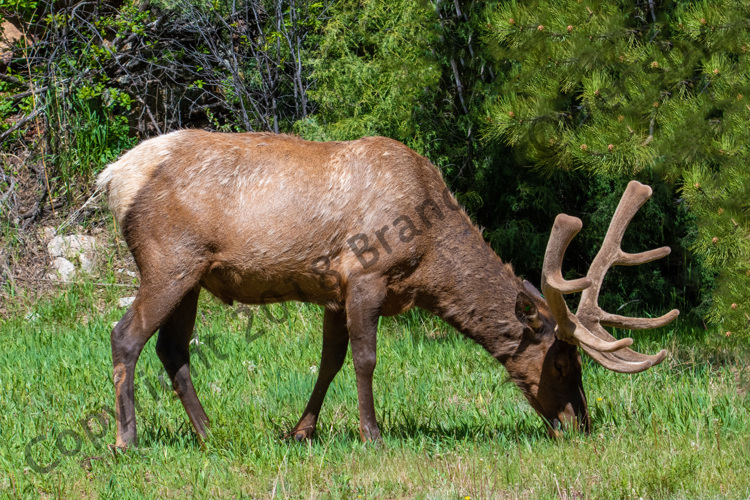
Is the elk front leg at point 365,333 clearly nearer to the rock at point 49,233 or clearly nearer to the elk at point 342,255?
the elk at point 342,255

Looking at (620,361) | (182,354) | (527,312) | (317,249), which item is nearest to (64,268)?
(182,354)

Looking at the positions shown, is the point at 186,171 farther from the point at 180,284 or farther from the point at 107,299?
the point at 107,299

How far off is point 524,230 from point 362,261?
12.9 feet

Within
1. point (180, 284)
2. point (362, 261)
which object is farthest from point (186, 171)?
point (362, 261)

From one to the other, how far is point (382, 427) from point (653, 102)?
315 cm

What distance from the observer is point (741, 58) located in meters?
5.91

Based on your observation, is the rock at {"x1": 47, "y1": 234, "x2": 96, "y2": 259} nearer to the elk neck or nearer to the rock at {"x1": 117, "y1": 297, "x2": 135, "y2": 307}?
the rock at {"x1": 117, "y1": 297, "x2": 135, "y2": 307}

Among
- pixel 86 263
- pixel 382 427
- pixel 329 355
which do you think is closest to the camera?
pixel 382 427

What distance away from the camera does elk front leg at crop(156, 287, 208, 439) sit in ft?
18.3

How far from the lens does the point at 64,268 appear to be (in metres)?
9.67

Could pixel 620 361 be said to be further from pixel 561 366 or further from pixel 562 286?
pixel 562 286

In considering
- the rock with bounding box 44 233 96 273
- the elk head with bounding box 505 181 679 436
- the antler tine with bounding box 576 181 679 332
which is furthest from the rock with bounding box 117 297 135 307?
the antler tine with bounding box 576 181 679 332

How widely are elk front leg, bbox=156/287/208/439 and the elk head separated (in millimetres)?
2083

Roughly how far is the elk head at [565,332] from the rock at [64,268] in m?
5.91
